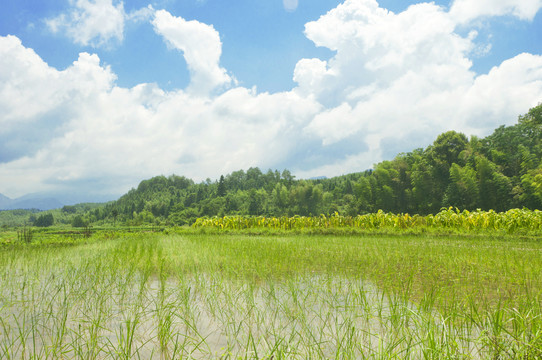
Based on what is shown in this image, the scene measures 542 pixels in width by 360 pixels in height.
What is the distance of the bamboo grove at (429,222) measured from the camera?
33.7ft

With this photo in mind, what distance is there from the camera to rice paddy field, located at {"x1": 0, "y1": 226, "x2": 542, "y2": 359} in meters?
1.80

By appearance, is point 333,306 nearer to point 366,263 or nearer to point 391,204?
point 366,263

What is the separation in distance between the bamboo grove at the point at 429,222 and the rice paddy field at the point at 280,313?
680cm

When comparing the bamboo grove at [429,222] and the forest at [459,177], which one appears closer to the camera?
the bamboo grove at [429,222]

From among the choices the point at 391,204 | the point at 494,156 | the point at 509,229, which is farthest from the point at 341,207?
the point at 509,229

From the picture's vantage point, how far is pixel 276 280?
150 inches

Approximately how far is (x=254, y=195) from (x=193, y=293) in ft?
180

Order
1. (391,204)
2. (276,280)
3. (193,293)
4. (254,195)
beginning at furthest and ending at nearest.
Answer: (254,195), (391,204), (276,280), (193,293)

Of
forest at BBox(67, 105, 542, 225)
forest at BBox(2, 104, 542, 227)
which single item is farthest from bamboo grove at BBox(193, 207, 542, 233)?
forest at BBox(67, 105, 542, 225)

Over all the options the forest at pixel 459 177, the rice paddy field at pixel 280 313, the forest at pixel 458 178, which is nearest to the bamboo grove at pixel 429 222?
the rice paddy field at pixel 280 313

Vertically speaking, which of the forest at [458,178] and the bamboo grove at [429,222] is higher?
the forest at [458,178]

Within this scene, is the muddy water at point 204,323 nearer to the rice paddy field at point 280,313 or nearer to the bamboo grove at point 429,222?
the rice paddy field at point 280,313

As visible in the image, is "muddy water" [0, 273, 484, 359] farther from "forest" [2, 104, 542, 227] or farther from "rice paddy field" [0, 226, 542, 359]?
"forest" [2, 104, 542, 227]

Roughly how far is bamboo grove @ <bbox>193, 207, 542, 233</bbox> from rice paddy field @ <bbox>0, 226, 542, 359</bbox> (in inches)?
268
